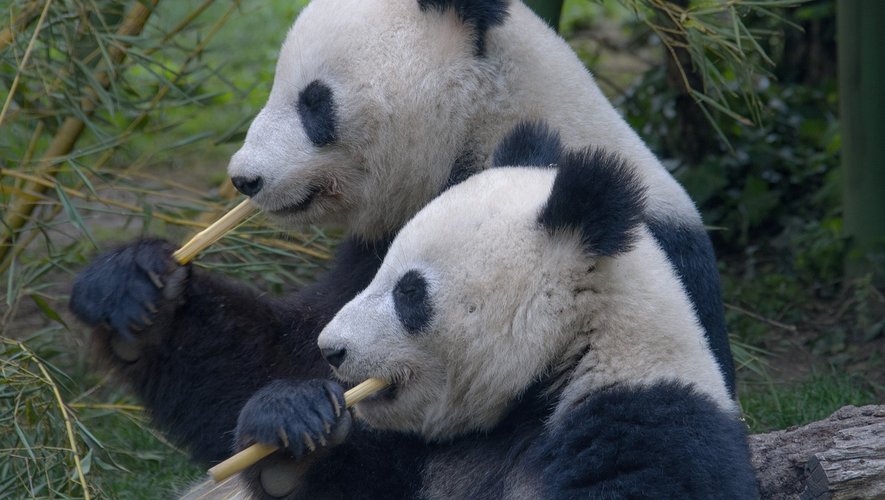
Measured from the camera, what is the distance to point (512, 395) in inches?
116

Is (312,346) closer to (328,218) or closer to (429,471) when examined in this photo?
(328,218)

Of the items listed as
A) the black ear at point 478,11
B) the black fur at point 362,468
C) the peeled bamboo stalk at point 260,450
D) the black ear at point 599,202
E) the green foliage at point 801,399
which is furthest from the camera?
the green foliage at point 801,399

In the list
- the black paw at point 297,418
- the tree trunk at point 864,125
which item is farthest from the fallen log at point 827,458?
the tree trunk at point 864,125

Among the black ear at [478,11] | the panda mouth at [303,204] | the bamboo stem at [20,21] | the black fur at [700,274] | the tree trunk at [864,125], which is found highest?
the black ear at [478,11]

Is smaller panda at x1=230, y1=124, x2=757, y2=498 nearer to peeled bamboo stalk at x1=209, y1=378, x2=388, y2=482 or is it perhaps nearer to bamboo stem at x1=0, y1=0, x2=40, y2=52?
peeled bamboo stalk at x1=209, y1=378, x2=388, y2=482

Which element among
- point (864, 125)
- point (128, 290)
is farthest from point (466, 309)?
point (864, 125)

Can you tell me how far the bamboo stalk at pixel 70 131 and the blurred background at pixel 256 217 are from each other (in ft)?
0.05

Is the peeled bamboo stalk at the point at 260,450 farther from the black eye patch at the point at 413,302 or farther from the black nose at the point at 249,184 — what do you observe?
the black nose at the point at 249,184

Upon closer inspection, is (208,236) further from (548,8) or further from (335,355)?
(548,8)

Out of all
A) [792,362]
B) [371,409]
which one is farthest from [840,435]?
[792,362]

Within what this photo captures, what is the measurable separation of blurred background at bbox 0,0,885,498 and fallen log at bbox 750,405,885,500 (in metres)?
1.10

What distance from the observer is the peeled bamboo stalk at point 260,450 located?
2.85 meters

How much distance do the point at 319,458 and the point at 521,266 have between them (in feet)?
2.50

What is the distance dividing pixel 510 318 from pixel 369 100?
0.95 metres
